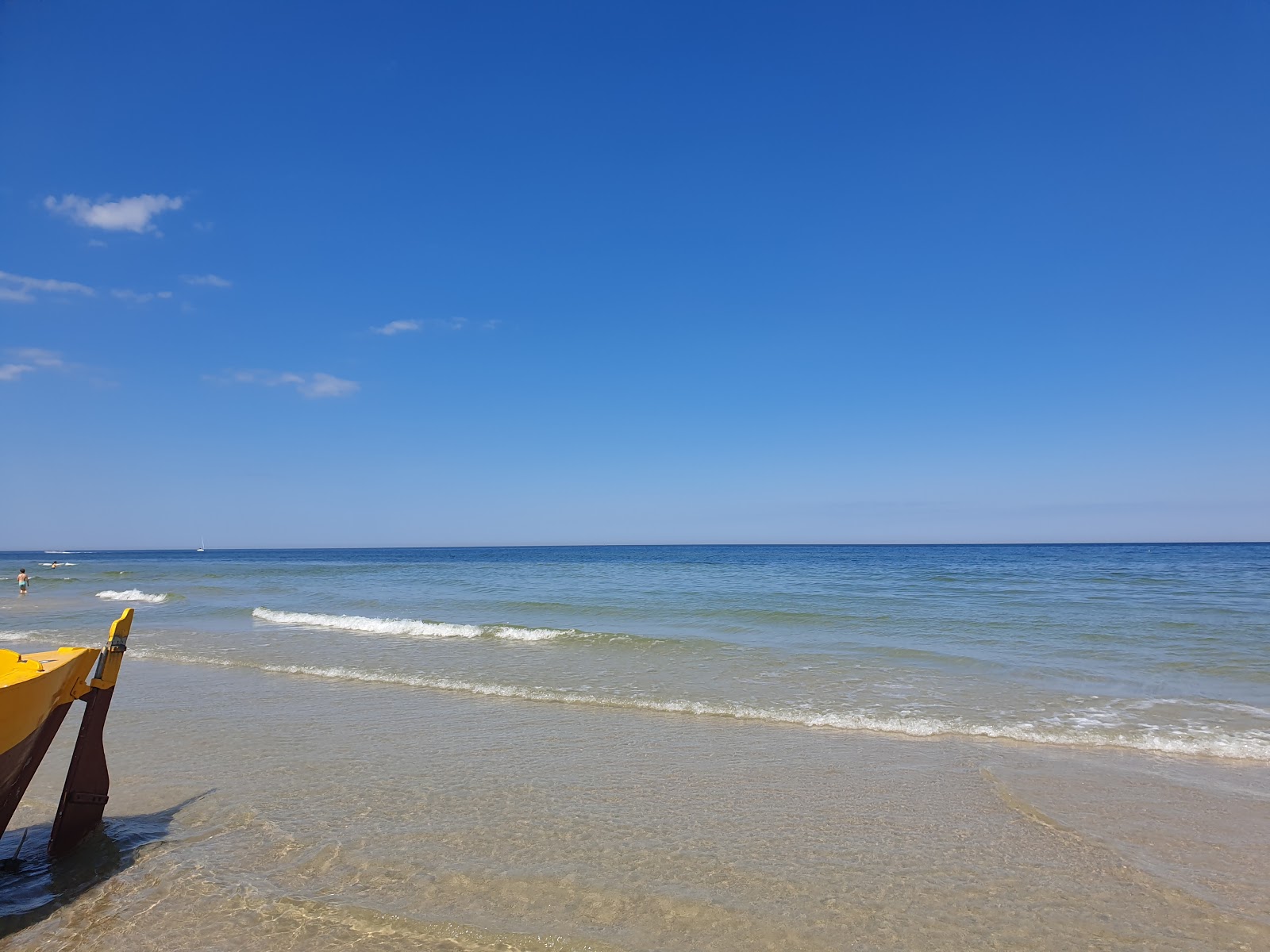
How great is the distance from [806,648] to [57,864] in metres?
12.5

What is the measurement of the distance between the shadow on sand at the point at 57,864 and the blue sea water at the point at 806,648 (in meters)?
5.68

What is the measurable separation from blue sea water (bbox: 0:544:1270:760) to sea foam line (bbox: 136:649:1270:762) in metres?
0.04

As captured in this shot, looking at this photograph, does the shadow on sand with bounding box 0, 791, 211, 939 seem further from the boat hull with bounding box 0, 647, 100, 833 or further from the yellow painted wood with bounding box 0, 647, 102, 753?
the yellow painted wood with bounding box 0, 647, 102, 753

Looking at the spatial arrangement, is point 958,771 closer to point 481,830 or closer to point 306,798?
point 481,830

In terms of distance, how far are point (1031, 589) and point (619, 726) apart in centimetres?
2618

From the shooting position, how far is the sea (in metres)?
4.27

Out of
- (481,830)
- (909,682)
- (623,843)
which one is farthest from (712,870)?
(909,682)

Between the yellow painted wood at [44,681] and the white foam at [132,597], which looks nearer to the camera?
the yellow painted wood at [44,681]

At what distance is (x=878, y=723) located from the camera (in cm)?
925

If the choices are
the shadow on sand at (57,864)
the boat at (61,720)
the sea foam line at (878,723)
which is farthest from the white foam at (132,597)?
the boat at (61,720)

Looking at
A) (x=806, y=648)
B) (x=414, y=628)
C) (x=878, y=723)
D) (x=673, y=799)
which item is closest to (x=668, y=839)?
(x=673, y=799)

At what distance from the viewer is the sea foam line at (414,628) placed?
16.9m

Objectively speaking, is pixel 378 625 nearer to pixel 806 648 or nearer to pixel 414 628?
pixel 414 628

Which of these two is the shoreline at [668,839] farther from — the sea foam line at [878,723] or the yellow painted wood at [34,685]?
the yellow painted wood at [34,685]
